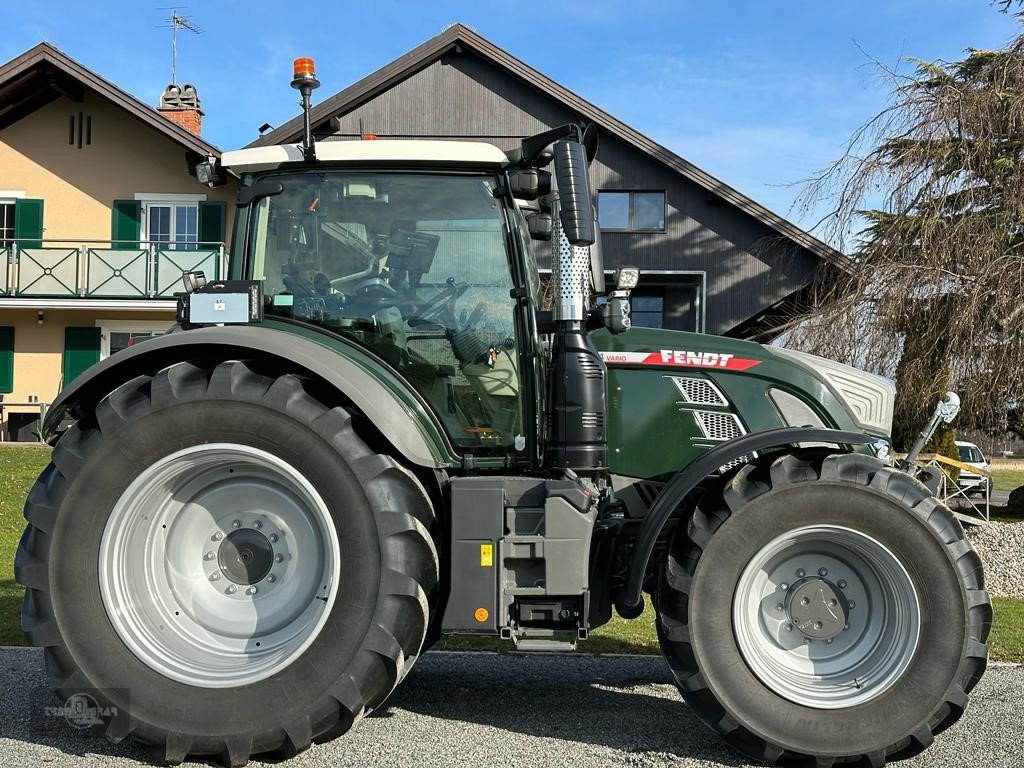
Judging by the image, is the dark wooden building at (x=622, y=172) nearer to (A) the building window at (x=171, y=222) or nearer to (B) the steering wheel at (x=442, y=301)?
(A) the building window at (x=171, y=222)

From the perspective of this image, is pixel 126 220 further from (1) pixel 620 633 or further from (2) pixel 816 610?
(2) pixel 816 610

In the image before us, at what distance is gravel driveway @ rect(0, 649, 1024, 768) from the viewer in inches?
153

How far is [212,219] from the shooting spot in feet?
68.0

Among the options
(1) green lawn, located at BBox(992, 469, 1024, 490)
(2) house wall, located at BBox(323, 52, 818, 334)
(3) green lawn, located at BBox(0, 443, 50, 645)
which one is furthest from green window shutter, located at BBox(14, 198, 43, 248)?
(1) green lawn, located at BBox(992, 469, 1024, 490)

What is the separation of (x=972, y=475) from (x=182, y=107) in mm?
18801

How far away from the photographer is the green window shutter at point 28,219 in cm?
2073

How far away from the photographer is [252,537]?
419 cm

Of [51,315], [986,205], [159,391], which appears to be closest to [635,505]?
[159,391]

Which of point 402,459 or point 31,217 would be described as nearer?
point 402,459

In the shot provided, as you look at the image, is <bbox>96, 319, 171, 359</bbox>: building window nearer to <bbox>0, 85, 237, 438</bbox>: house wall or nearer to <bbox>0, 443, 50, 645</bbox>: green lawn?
<bbox>0, 85, 237, 438</bbox>: house wall

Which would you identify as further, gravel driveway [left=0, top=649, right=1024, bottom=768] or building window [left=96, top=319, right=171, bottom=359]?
building window [left=96, top=319, right=171, bottom=359]

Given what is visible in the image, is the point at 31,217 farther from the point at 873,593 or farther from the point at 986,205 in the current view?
the point at 873,593

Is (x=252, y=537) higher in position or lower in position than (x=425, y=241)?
lower

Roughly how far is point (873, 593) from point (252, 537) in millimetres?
2568
